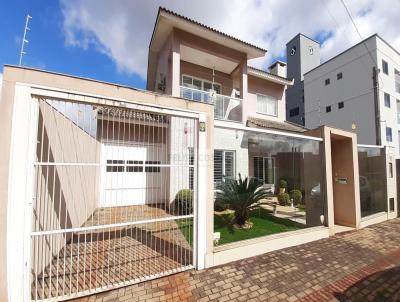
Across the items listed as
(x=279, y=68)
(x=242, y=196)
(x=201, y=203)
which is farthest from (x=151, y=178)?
(x=279, y=68)

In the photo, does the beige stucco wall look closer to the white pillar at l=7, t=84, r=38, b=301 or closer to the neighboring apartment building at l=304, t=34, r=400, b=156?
the white pillar at l=7, t=84, r=38, b=301

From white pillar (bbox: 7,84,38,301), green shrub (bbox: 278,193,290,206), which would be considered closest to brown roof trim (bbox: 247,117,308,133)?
green shrub (bbox: 278,193,290,206)

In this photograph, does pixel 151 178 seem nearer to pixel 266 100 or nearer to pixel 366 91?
pixel 266 100

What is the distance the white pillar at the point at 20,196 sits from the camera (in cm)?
287

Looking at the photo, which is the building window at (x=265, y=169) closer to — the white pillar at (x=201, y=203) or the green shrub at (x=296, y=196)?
the green shrub at (x=296, y=196)

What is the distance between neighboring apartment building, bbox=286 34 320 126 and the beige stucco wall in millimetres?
28185

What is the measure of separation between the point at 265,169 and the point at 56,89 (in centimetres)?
567

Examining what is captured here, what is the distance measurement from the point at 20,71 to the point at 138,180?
7.52 meters

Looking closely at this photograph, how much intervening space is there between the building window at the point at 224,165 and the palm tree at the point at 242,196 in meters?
0.22

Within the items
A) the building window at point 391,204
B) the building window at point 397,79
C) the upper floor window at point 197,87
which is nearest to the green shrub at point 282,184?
the upper floor window at point 197,87

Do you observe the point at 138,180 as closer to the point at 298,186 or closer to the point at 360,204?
the point at 298,186

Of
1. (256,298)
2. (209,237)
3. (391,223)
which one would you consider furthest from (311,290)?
(391,223)

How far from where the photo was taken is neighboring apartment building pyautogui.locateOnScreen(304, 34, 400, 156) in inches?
750

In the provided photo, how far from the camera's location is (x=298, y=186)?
6.76 metres
